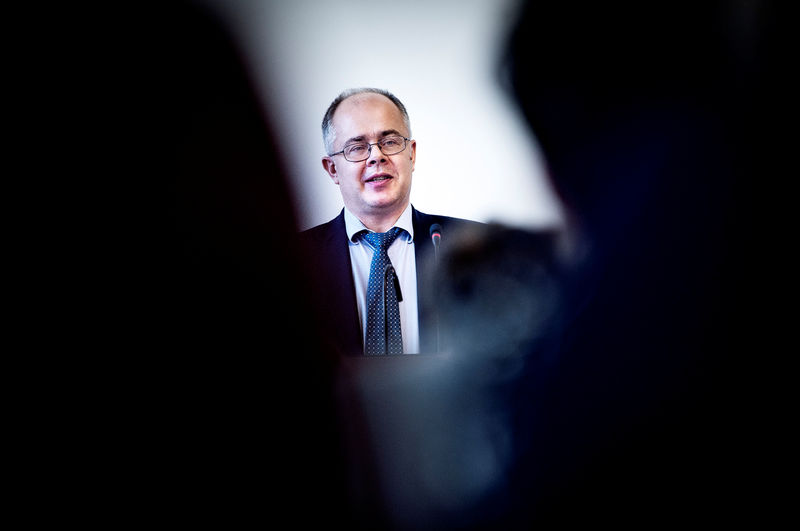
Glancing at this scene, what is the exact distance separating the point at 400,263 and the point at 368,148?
28 cm

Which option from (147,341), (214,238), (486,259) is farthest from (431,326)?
(147,341)

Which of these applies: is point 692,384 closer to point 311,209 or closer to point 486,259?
point 486,259

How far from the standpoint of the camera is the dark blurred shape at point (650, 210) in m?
1.32

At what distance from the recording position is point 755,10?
4.42 feet

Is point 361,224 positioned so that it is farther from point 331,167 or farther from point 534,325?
point 534,325

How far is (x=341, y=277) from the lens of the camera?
50.1 inches

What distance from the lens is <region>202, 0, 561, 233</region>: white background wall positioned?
1273 millimetres

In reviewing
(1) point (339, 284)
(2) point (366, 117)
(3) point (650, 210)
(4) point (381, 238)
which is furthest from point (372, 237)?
(3) point (650, 210)

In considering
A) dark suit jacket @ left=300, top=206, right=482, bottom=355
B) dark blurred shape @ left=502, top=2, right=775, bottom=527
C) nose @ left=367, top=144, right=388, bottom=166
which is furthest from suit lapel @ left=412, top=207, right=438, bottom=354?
dark blurred shape @ left=502, top=2, right=775, bottom=527

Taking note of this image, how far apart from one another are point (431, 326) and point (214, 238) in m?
0.56

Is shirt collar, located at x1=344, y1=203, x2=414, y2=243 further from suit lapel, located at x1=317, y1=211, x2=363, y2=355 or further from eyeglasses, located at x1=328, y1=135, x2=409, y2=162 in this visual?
eyeglasses, located at x1=328, y1=135, x2=409, y2=162

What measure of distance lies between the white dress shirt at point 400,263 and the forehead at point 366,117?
0.60ft

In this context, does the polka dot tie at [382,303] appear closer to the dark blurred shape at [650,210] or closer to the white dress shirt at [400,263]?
the white dress shirt at [400,263]

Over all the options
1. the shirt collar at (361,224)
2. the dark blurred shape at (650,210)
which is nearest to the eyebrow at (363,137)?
the shirt collar at (361,224)
